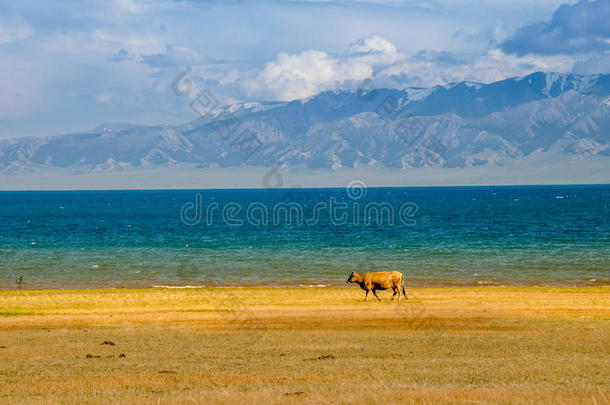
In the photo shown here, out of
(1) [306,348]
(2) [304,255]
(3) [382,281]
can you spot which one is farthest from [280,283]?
(1) [306,348]

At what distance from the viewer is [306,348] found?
2425 centimetres

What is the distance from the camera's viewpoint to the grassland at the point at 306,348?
646 inches

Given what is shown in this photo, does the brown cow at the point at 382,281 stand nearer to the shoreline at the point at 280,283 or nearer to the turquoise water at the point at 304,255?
the shoreline at the point at 280,283

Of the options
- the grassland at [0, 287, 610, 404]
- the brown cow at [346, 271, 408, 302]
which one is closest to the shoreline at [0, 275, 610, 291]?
the grassland at [0, 287, 610, 404]

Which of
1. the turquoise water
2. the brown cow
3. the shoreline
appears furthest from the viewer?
the turquoise water

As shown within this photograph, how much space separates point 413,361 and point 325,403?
6973 millimetres

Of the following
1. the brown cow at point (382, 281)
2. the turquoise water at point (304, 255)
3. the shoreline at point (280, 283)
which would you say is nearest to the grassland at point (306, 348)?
the brown cow at point (382, 281)

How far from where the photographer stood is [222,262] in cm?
7175

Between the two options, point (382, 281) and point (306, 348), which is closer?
point (306, 348)

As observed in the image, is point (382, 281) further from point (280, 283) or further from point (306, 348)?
point (280, 283)

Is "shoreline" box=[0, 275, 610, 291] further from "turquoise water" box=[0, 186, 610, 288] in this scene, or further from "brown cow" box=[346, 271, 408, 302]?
"brown cow" box=[346, 271, 408, 302]

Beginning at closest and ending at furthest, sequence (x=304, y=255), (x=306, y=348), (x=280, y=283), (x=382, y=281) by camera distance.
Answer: (x=306, y=348) → (x=382, y=281) → (x=280, y=283) → (x=304, y=255)

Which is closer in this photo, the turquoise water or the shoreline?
the shoreline

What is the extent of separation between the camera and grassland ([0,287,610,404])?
16.4 m
